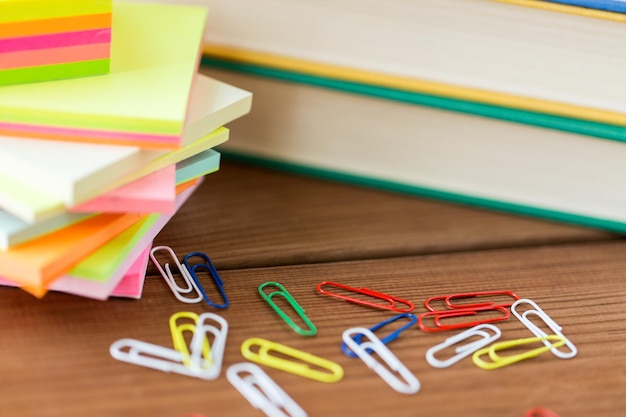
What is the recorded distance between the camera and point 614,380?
868 mm

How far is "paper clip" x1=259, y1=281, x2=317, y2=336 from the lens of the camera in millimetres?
883

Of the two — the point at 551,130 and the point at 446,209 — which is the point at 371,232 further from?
the point at 551,130

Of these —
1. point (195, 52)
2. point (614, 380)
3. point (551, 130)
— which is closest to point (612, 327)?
point (614, 380)

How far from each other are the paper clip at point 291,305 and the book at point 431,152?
334 mm

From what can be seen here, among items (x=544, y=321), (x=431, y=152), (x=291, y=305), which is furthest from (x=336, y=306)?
(x=431, y=152)

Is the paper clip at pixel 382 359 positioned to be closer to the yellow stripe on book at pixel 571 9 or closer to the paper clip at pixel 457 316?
the paper clip at pixel 457 316

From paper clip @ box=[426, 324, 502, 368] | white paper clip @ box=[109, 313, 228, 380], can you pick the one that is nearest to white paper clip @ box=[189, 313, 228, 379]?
white paper clip @ box=[109, 313, 228, 380]

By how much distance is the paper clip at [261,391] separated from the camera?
0.77 meters

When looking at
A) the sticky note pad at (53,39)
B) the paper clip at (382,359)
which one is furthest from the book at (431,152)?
the paper clip at (382,359)

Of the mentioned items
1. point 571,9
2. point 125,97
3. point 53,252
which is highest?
point 571,9

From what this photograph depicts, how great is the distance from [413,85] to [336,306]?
0.38 metres

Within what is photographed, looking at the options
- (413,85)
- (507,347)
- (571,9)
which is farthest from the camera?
(413,85)

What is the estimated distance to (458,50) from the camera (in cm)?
111

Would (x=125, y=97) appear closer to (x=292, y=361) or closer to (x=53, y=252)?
(x=53, y=252)
